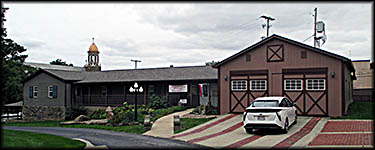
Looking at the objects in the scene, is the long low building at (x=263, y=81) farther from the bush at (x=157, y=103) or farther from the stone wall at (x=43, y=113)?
the stone wall at (x=43, y=113)

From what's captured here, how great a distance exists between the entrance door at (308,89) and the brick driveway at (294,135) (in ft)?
2.92

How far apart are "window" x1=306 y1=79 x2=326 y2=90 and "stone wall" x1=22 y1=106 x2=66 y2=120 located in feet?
72.5

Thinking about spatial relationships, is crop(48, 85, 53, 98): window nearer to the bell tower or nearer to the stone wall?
Result: the stone wall

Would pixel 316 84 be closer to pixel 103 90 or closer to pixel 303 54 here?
pixel 303 54

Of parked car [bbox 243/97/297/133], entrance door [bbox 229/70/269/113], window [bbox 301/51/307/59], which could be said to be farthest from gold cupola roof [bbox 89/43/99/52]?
parked car [bbox 243/97/297/133]

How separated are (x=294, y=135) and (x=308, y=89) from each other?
607 cm

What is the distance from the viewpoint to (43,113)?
3381cm

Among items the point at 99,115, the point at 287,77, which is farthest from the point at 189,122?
the point at 99,115

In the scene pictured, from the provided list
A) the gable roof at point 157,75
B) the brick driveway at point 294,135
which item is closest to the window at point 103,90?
the gable roof at point 157,75

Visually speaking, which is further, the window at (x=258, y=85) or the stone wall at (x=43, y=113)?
the stone wall at (x=43, y=113)

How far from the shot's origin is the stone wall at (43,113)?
107ft

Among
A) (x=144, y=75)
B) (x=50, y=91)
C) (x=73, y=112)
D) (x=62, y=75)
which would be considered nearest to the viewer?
(x=144, y=75)

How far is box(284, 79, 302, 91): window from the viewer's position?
65.6 feet

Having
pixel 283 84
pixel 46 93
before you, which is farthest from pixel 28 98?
pixel 283 84
